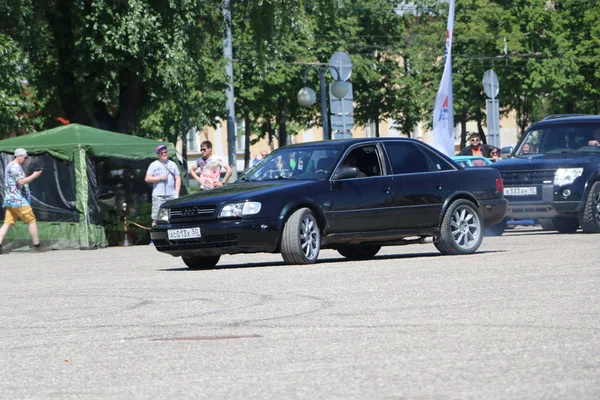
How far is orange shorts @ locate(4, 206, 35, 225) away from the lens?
80.1ft

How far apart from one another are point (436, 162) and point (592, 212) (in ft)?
18.0

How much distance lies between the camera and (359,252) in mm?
17703

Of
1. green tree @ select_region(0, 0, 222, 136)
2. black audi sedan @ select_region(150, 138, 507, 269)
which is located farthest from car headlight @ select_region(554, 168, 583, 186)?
green tree @ select_region(0, 0, 222, 136)

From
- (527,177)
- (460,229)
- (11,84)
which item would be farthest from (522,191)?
(11,84)

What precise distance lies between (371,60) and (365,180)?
47030mm

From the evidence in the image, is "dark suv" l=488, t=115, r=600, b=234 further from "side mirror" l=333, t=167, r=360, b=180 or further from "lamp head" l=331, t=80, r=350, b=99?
"side mirror" l=333, t=167, r=360, b=180

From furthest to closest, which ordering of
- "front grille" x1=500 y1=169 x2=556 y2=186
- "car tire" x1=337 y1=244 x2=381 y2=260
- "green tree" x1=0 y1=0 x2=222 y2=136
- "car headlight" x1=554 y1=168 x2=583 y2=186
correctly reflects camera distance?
"green tree" x1=0 y1=0 x2=222 y2=136 → "front grille" x1=500 y1=169 x2=556 y2=186 → "car headlight" x1=554 y1=168 x2=583 y2=186 → "car tire" x1=337 y1=244 x2=381 y2=260

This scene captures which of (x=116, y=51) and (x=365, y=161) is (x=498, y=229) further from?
(x=116, y=51)

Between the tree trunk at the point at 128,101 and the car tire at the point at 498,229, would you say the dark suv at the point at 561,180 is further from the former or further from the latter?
the tree trunk at the point at 128,101

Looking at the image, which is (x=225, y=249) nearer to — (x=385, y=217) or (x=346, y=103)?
(x=385, y=217)

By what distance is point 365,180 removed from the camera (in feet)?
54.6

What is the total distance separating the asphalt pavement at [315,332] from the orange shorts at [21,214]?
865 cm

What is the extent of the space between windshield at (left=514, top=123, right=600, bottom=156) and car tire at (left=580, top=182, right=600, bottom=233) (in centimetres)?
94

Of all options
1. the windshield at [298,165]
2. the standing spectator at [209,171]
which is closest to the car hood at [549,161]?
the standing spectator at [209,171]
